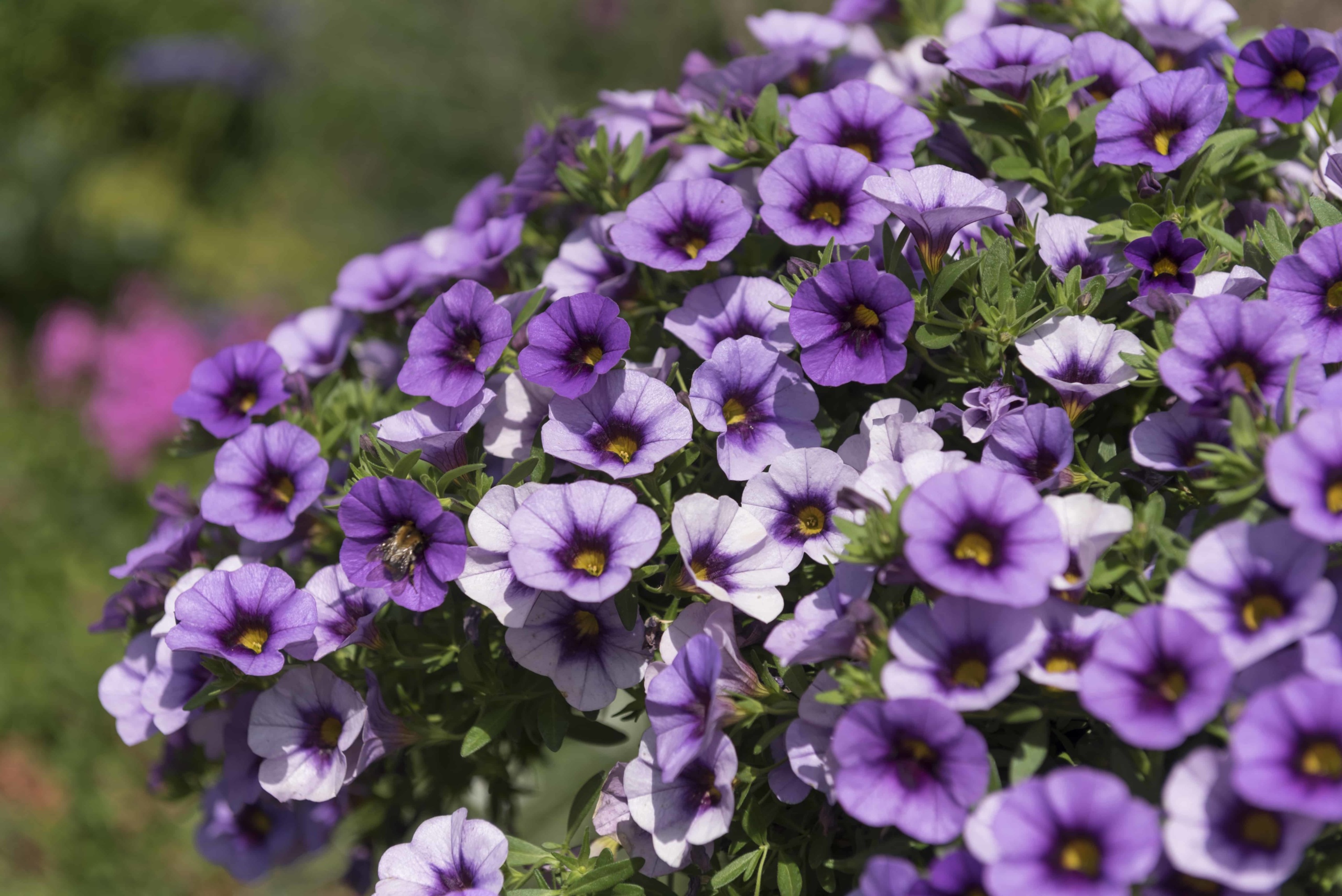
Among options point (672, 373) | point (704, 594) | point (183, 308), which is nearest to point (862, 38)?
point (672, 373)

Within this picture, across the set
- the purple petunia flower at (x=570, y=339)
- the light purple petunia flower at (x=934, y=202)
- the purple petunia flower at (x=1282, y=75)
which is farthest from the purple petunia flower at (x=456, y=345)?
the purple petunia flower at (x=1282, y=75)

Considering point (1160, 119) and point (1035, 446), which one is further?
point (1160, 119)

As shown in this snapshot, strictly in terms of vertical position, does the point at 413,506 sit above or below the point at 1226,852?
above

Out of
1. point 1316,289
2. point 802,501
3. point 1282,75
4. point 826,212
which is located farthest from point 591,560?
point 1282,75

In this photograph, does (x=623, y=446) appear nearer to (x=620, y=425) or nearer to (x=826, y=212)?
(x=620, y=425)

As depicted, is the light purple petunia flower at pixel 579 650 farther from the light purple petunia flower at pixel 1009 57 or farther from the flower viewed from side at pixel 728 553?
the light purple petunia flower at pixel 1009 57

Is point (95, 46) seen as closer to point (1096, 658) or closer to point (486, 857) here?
point (486, 857)
